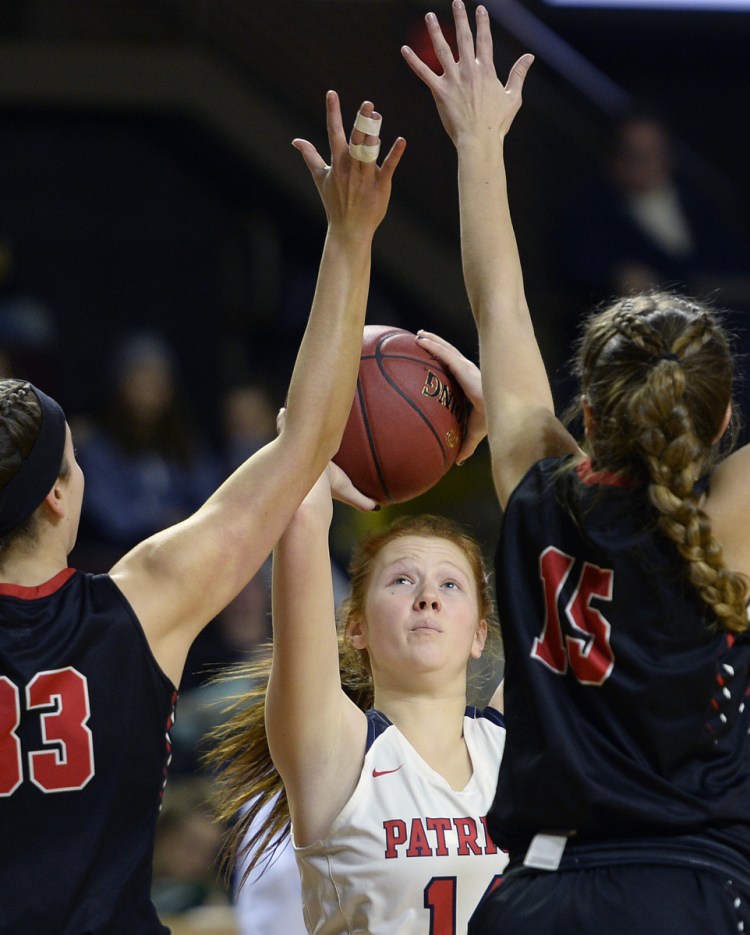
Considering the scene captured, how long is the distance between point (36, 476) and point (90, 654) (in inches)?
12.7

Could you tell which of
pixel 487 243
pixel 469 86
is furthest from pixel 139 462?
pixel 487 243

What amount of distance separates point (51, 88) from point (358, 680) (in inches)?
262

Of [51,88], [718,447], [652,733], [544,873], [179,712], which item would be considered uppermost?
[51,88]

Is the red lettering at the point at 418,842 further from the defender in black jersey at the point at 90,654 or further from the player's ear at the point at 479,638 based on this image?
the defender in black jersey at the point at 90,654

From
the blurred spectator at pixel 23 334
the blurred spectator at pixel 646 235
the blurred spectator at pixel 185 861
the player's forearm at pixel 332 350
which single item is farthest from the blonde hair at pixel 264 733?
the blurred spectator at pixel 646 235

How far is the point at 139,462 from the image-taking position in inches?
316

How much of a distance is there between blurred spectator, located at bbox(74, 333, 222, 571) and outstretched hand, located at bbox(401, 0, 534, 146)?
201 inches

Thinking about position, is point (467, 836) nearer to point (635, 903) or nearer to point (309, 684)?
point (309, 684)

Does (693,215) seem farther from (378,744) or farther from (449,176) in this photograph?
(378,744)

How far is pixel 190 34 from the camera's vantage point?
358 inches

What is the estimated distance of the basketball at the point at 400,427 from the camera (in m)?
3.16

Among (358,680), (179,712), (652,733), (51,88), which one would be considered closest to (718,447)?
(652,733)

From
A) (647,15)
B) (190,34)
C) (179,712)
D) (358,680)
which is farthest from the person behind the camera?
(647,15)

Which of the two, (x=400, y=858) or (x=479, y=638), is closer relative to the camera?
(x=400, y=858)
